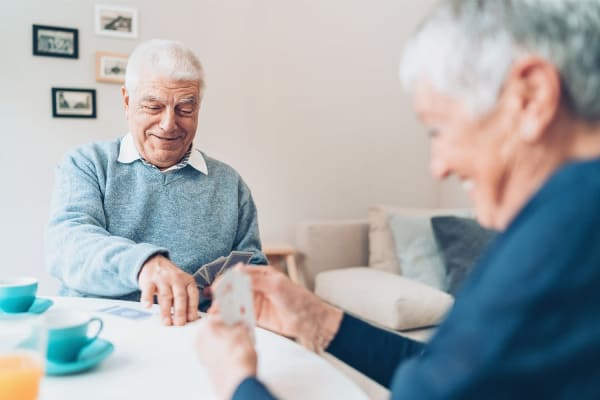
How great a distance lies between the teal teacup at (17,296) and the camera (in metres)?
1.23

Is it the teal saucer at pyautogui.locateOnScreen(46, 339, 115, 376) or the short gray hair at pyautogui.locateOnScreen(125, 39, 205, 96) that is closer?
the teal saucer at pyautogui.locateOnScreen(46, 339, 115, 376)

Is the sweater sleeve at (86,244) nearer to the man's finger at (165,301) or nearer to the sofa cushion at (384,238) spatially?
the man's finger at (165,301)

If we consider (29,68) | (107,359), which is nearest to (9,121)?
(29,68)

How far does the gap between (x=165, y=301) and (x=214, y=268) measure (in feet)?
1.05

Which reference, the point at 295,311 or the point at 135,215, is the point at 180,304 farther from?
the point at 135,215

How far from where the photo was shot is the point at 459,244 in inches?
106

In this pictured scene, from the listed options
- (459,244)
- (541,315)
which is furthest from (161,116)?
(459,244)

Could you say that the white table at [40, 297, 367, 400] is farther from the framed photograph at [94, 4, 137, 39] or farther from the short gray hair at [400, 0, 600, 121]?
the framed photograph at [94, 4, 137, 39]

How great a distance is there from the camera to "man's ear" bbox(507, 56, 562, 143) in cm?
60

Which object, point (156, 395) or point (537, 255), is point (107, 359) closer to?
point (156, 395)

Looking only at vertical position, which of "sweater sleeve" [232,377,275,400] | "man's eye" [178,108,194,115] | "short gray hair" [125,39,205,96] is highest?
"short gray hair" [125,39,205,96]

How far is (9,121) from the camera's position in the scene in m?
2.51

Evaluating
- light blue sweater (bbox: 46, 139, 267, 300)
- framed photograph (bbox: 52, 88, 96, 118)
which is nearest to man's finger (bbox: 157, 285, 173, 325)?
light blue sweater (bbox: 46, 139, 267, 300)

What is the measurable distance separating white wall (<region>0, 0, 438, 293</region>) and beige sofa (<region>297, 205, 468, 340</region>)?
0.87 feet
